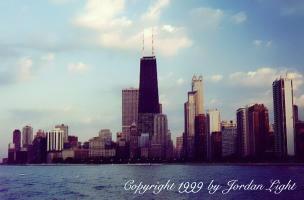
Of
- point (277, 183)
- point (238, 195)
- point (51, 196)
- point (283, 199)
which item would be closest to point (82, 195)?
point (51, 196)

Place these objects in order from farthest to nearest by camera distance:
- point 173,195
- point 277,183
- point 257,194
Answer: point 277,183
point 257,194
point 173,195

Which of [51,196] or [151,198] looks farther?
[51,196]

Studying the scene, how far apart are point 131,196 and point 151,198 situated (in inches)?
263

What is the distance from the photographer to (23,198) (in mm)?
92438

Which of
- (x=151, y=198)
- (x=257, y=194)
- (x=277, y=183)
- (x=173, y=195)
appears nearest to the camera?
(x=151, y=198)

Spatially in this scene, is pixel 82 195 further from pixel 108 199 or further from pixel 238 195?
pixel 238 195

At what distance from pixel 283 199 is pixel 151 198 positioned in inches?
898

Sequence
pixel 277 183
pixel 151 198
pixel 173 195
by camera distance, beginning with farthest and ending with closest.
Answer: pixel 277 183, pixel 173 195, pixel 151 198

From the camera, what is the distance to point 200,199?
282 feet

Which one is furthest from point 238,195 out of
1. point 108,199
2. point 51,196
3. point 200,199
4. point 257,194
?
point 51,196

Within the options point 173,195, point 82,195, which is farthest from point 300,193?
point 82,195

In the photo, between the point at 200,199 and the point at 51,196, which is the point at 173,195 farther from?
the point at 51,196

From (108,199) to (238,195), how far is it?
2431 cm

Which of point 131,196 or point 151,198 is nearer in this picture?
point 151,198
